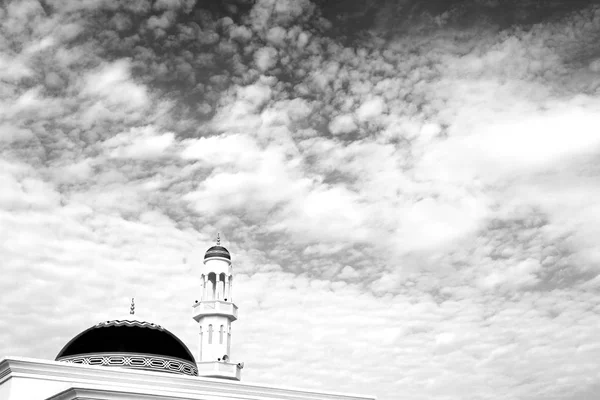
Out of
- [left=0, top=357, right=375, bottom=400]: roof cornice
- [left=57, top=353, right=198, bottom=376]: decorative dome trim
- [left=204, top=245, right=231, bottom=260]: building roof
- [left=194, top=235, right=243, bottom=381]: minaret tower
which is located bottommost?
[left=0, top=357, right=375, bottom=400]: roof cornice

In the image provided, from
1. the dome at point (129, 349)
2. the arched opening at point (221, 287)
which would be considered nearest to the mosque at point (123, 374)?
the dome at point (129, 349)

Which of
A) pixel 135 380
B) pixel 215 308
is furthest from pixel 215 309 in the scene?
pixel 135 380

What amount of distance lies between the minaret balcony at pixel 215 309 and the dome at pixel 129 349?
23.8 feet

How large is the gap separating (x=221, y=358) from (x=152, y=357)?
29.9ft

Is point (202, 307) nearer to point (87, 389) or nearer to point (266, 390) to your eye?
point (266, 390)

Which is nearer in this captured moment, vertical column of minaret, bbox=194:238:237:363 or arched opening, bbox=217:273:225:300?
vertical column of minaret, bbox=194:238:237:363

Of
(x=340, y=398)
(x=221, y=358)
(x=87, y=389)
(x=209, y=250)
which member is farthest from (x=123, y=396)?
(x=209, y=250)

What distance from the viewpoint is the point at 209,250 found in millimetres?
36875

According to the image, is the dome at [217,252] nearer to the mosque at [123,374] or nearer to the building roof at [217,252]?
the building roof at [217,252]

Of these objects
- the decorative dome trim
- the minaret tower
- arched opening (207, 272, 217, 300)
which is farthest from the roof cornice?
arched opening (207, 272, 217, 300)

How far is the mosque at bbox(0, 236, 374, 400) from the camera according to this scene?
22.7m

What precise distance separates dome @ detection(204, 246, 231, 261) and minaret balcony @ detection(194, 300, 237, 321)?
2.47m

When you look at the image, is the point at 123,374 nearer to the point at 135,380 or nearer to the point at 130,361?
the point at 135,380

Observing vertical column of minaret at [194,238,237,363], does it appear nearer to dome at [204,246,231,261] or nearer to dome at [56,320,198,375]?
dome at [204,246,231,261]
